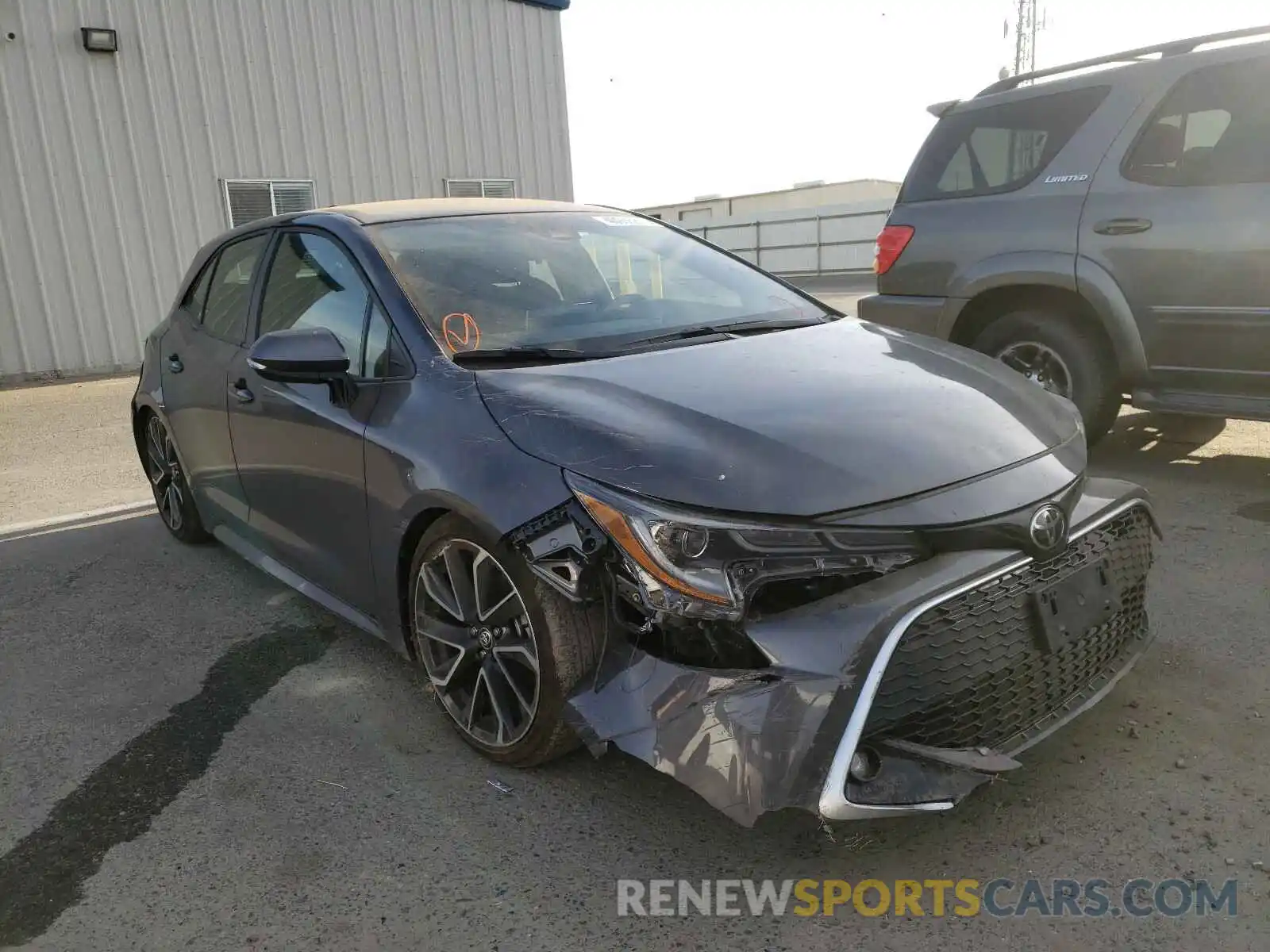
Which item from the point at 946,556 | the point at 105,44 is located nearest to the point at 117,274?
the point at 105,44

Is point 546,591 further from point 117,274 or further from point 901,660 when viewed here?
point 117,274

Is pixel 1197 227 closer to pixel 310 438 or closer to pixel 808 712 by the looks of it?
pixel 808 712

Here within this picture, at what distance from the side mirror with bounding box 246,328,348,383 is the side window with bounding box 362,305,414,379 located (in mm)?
77

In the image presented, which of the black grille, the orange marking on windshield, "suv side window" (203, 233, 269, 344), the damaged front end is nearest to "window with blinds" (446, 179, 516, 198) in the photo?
"suv side window" (203, 233, 269, 344)

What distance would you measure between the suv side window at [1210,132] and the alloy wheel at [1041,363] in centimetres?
91

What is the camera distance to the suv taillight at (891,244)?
5414mm

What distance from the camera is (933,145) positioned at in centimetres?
543

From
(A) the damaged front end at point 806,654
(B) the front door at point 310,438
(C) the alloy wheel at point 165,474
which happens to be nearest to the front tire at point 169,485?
(C) the alloy wheel at point 165,474

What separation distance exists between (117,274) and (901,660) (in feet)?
39.6

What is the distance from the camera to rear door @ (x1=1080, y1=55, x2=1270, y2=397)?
424 centimetres

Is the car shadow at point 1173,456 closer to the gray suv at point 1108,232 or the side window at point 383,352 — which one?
the gray suv at point 1108,232

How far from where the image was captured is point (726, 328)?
10.3ft

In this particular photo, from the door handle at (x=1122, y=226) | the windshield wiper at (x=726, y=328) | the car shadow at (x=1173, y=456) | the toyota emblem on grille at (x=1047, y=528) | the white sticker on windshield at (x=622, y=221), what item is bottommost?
the car shadow at (x=1173, y=456)

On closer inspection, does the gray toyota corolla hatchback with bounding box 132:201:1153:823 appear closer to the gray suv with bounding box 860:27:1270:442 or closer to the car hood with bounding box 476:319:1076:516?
the car hood with bounding box 476:319:1076:516
